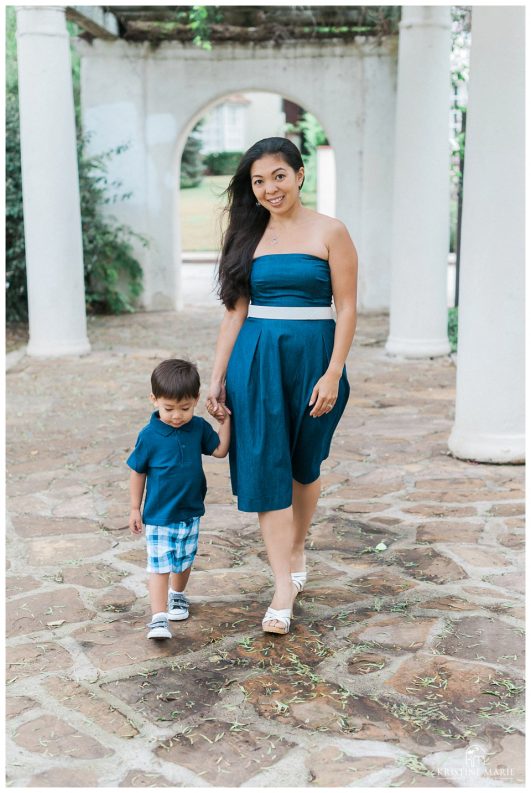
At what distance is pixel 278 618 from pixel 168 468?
68 centimetres

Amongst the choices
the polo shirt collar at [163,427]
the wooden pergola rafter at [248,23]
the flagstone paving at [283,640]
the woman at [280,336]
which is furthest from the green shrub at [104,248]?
the polo shirt collar at [163,427]

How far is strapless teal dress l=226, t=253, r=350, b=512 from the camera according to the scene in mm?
3398

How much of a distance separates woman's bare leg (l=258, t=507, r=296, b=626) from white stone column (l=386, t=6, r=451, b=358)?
19.5ft

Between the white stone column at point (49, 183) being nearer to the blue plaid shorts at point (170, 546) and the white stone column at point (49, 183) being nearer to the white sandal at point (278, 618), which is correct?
the blue plaid shorts at point (170, 546)

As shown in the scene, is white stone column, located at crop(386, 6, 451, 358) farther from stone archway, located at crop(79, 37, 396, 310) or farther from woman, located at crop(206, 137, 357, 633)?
woman, located at crop(206, 137, 357, 633)

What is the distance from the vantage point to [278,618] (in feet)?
11.3

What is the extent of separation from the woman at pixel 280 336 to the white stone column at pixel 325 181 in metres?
16.4

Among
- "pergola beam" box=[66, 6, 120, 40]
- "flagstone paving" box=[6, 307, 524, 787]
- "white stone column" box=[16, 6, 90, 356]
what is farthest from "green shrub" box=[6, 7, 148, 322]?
"flagstone paving" box=[6, 307, 524, 787]

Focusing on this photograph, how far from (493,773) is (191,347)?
7783mm

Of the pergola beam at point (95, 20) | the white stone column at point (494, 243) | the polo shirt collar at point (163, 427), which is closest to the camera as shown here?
the polo shirt collar at point (163, 427)

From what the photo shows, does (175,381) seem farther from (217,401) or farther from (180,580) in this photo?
(180,580)

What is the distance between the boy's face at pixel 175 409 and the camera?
3.30 metres

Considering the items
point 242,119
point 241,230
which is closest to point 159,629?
point 241,230

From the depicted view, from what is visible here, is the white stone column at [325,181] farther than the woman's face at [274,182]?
Yes
